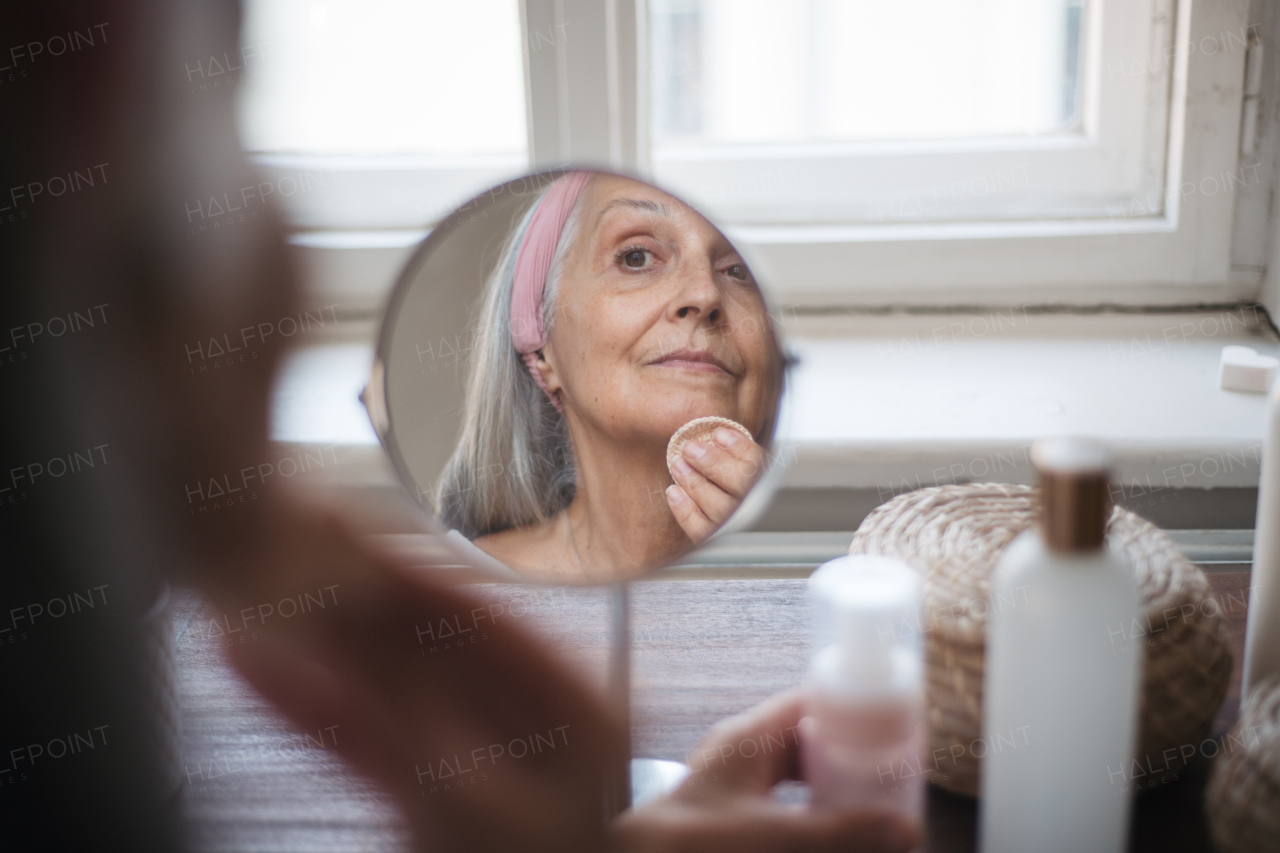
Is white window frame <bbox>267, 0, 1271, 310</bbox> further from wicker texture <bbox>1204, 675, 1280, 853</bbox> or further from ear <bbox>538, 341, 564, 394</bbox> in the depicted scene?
wicker texture <bbox>1204, 675, 1280, 853</bbox>

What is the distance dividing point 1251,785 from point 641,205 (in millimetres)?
383

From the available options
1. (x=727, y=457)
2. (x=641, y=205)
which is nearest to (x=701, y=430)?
(x=727, y=457)

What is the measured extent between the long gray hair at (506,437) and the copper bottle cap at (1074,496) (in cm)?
24

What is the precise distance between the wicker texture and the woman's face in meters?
0.26

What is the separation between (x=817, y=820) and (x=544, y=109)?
750 mm

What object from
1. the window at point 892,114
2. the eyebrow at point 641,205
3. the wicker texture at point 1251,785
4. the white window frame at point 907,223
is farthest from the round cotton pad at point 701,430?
the window at point 892,114

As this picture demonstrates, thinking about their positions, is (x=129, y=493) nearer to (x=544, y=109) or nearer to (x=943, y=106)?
(x=544, y=109)

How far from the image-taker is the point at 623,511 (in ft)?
1.80

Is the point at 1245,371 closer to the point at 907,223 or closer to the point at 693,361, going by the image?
the point at 907,223

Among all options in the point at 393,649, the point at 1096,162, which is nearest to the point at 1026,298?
the point at 1096,162

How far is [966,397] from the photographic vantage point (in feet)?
3.22

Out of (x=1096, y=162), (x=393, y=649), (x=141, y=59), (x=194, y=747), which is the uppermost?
(x=141, y=59)

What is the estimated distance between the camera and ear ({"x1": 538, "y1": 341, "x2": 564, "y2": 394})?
53 centimetres

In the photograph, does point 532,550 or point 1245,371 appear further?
point 1245,371
